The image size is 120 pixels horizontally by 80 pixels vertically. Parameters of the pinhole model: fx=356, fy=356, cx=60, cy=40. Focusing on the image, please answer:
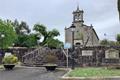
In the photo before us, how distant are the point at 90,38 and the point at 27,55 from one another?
3091cm

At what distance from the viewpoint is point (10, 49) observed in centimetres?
3953

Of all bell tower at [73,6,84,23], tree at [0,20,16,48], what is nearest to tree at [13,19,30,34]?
bell tower at [73,6,84,23]

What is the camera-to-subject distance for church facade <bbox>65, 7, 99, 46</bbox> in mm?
65125

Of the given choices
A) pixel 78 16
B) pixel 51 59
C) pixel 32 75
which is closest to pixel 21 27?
pixel 78 16

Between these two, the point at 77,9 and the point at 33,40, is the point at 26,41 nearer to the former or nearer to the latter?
the point at 33,40

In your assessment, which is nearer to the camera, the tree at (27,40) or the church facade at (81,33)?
the tree at (27,40)

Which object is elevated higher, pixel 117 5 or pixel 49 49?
pixel 117 5

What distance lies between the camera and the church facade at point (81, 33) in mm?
65125

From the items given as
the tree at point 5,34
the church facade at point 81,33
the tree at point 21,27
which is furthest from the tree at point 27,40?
the tree at point 5,34

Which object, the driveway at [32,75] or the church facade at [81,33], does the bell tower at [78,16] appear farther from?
the driveway at [32,75]

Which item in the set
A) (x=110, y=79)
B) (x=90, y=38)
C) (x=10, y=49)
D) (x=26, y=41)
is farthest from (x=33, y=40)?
(x=110, y=79)

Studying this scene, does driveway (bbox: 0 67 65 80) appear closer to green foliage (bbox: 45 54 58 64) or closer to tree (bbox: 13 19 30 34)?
green foliage (bbox: 45 54 58 64)

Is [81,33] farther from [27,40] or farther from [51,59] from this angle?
[51,59]

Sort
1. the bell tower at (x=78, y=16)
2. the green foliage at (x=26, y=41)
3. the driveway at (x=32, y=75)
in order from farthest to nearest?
the bell tower at (x=78, y=16)
the green foliage at (x=26, y=41)
the driveway at (x=32, y=75)
